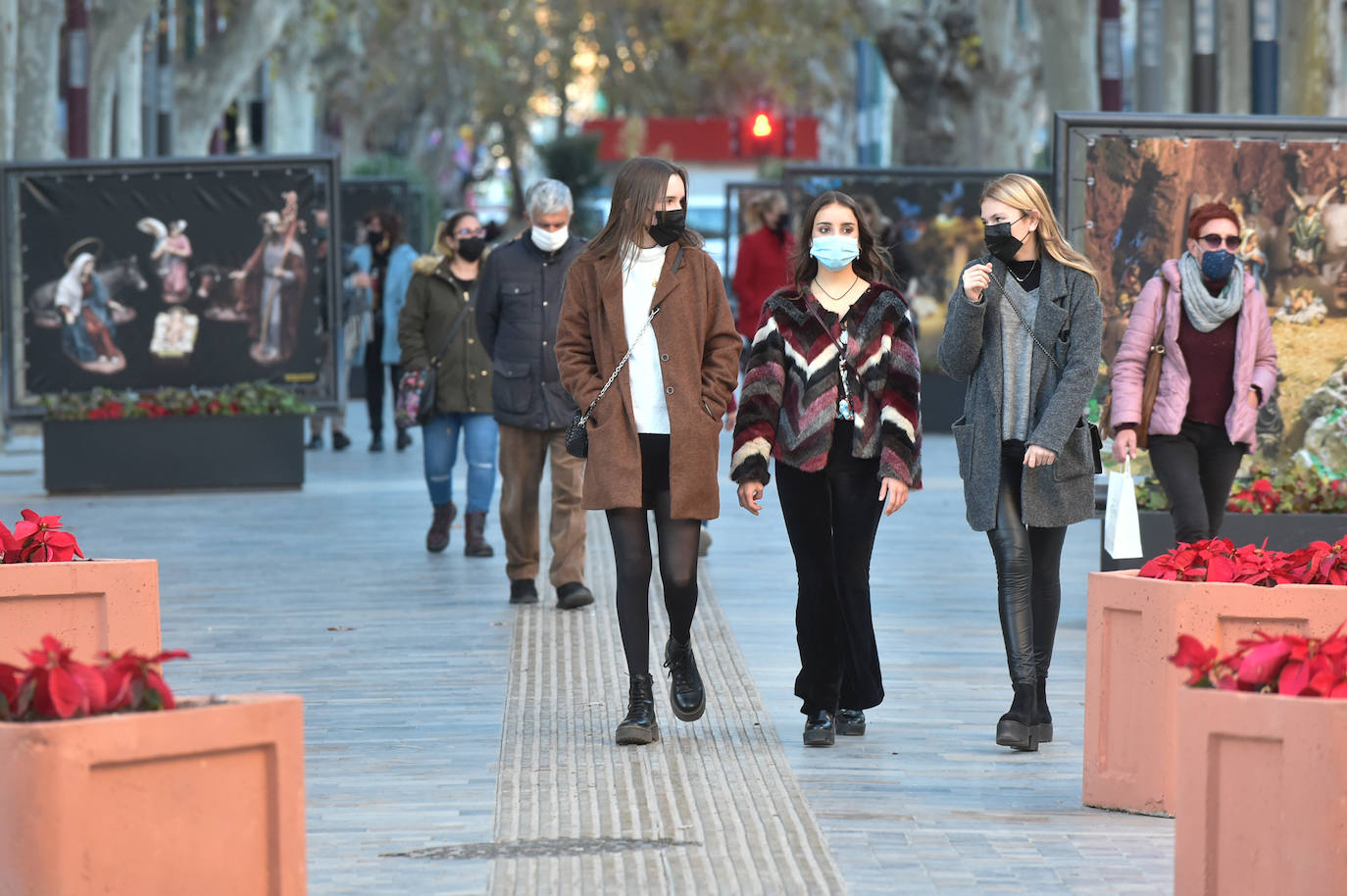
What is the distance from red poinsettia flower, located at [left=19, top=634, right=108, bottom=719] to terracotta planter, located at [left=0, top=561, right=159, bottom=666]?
5.98 feet

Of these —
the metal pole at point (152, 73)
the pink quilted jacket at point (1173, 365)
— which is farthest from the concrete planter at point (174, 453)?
the metal pole at point (152, 73)

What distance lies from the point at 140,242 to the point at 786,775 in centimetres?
Result: 1098

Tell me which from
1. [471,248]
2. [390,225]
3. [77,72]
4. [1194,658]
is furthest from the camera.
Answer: [77,72]

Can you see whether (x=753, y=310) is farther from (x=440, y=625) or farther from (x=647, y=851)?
(x=647, y=851)

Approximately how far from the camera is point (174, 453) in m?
15.7

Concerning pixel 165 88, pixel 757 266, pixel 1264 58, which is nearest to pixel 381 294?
pixel 757 266

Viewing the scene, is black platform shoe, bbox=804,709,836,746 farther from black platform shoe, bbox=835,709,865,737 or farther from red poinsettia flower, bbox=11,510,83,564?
red poinsettia flower, bbox=11,510,83,564

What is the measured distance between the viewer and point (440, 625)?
9633 millimetres

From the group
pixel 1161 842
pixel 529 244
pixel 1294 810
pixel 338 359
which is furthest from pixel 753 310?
pixel 1294 810

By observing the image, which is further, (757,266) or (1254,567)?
(757,266)

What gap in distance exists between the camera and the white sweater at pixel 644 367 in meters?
7.04

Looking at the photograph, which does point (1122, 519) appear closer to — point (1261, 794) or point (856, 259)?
point (856, 259)

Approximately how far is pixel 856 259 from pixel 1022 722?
1.50 metres

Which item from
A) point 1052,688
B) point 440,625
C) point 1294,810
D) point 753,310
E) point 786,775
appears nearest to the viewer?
point 1294,810
